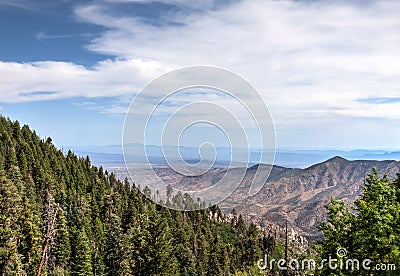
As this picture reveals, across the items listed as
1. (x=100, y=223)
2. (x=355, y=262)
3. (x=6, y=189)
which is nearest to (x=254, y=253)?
(x=100, y=223)

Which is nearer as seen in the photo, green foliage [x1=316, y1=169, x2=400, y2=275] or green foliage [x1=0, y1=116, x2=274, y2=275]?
green foliage [x1=316, y1=169, x2=400, y2=275]

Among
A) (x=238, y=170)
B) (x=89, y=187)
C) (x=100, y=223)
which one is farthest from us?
(x=89, y=187)

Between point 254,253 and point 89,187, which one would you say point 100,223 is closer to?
point 89,187

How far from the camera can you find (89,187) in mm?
150750

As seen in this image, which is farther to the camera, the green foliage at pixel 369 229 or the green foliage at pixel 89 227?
the green foliage at pixel 89 227

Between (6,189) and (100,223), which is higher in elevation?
(6,189)

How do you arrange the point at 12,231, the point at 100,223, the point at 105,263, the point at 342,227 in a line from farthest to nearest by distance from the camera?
the point at 100,223
the point at 105,263
the point at 12,231
the point at 342,227

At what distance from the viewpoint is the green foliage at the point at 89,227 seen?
60562 mm

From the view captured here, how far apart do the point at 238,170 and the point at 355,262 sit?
9.23 meters

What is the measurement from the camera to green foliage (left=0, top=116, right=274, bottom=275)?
6056cm

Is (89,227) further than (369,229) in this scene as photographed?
Yes

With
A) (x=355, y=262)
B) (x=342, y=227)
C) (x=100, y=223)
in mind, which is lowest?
(x=100, y=223)

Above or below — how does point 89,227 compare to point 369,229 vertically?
below

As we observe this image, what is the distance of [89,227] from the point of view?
11300 centimetres
